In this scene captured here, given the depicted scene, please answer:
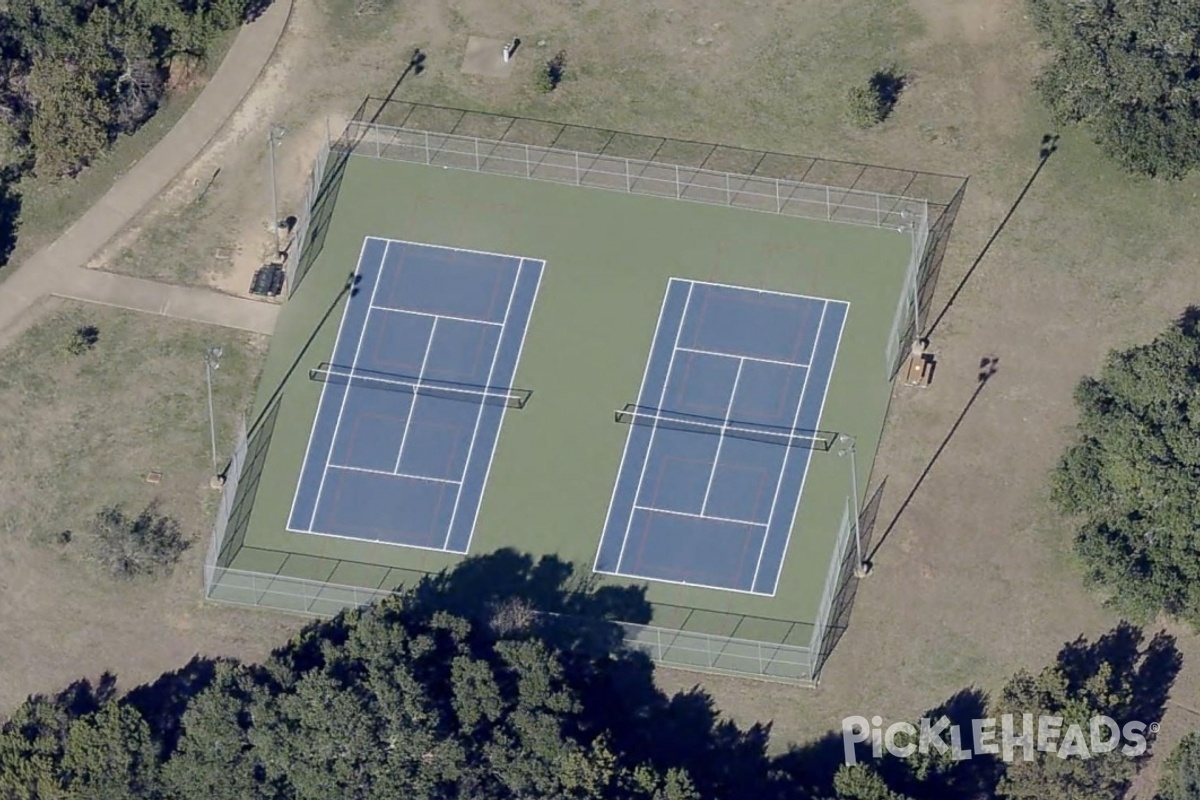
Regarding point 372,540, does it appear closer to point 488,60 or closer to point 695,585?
point 695,585

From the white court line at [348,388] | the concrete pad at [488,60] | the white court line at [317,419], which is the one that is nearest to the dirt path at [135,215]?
the white court line at [317,419]

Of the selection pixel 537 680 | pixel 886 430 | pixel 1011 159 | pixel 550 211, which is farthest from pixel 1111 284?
pixel 537 680

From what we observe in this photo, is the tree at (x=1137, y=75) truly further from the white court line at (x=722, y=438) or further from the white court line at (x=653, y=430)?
the white court line at (x=653, y=430)

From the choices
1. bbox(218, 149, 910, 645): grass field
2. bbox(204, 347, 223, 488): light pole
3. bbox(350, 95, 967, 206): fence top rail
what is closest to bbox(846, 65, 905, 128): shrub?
bbox(350, 95, 967, 206): fence top rail

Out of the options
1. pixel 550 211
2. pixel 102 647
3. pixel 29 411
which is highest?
pixel 550 211

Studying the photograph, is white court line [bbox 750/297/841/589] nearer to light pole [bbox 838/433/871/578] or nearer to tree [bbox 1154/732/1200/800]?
light pole [bbox 838/433/871/578]

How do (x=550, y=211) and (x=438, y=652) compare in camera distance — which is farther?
(x=550, y=211)

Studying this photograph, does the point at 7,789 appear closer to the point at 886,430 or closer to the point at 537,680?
the point at 537,680
